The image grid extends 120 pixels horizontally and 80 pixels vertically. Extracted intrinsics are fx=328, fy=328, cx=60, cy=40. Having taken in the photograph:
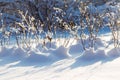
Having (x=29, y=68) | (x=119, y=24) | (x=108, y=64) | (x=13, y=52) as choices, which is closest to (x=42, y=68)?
(x=29, y=68)

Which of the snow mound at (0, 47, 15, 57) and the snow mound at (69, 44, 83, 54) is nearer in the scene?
the snow mound at (69, 44, 83, 54)

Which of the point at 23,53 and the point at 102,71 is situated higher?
the point at 23,53

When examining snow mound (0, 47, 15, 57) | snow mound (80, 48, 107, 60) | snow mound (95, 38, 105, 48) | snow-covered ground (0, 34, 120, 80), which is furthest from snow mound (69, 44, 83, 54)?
snow mound (0, 47, 15, 57)

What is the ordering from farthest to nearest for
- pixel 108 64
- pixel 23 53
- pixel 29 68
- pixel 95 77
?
pixel 23 53, pixel 29 68, pixel 108 64, pixel 95 77

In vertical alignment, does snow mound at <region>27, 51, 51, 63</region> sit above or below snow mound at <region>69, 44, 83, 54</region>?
below

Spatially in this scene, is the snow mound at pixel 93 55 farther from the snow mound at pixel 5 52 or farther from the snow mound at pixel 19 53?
the snow mound at pixel 5 52

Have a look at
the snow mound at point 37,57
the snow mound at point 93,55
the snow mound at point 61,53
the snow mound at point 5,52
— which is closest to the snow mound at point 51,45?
the snow mound at point 5,52

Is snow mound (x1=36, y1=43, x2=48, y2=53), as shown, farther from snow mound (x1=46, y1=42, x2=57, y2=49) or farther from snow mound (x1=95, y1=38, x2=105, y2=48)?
snow mound (x1=95, y1=38, x2=105, y2=48)

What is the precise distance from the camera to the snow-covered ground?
11.9ft

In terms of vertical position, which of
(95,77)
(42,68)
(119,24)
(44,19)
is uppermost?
(44,19)

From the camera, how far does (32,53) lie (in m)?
4.71

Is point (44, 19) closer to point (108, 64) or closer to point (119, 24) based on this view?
point (119, 24)

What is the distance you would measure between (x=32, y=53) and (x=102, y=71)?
136cm

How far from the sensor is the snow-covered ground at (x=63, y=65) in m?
3.63
